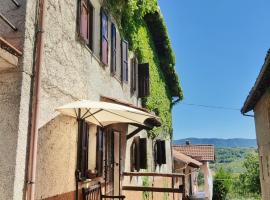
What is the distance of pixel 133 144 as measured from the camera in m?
12.2

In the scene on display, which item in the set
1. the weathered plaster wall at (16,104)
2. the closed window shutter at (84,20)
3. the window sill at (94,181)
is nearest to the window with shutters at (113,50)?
the closed window shutter at (84,20)

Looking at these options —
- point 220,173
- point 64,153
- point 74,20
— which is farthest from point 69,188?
point 220,173

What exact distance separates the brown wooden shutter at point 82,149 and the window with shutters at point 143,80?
20.5 ft

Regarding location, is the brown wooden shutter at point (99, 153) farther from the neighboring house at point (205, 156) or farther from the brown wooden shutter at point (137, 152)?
the neighboring house at point (205, 156)

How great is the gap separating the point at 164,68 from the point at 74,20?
483 inches

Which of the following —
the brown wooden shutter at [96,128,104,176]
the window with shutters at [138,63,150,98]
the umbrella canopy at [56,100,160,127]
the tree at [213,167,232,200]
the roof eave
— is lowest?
the tree at [213,167,232,200]

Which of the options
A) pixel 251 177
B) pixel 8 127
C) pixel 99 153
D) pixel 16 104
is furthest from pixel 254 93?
pixel 251 177

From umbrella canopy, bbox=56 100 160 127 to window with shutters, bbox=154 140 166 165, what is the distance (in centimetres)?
795

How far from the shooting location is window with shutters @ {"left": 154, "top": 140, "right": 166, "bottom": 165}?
15651mm

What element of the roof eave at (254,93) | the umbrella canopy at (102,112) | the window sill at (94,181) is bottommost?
the window sill at (94,181)

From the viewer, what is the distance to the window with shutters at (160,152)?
15651mm

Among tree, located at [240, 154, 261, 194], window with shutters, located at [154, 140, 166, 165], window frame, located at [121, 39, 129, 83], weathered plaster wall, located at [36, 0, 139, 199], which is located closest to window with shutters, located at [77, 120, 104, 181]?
weathered plaster wall, located at [36, 0, 139, 199]

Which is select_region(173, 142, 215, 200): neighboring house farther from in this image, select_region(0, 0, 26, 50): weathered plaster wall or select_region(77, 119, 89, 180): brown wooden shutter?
select_region(0, 0, 26, 50): weathered plaster wall

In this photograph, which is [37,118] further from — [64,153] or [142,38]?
[142,38]
